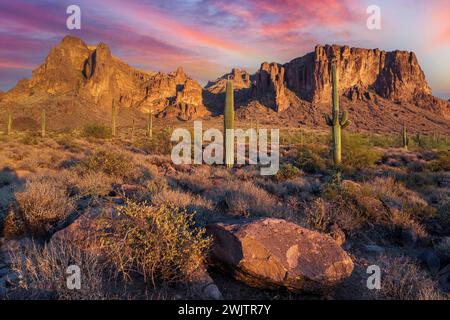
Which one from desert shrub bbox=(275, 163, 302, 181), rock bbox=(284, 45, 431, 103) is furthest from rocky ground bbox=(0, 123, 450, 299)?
rock bbox=(284, 45, 431, 103)

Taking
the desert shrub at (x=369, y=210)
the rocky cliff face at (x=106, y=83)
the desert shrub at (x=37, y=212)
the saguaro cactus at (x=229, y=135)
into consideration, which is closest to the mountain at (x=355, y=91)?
the rocky cliff face at (x=106, y=83)

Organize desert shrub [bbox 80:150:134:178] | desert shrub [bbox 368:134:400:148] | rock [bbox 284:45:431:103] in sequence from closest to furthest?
desert shrub [bbox 80:150:134:178]
desert shrub [bbox 368:134:400:148]
rock [bbox 284:45:431:103]

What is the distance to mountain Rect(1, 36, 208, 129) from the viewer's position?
105188 mm

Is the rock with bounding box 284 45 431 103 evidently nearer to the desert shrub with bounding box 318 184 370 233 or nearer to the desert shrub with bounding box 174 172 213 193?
the desert shrub with bounding box 174 172 213 193

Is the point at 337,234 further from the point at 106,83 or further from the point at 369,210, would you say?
the point at 106,83

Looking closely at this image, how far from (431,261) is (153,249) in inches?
158

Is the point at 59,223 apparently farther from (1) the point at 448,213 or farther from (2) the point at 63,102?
(2) the point at 63,102

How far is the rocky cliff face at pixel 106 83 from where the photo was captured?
106812 mm

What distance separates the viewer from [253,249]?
347cm

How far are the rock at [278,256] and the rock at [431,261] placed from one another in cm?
158

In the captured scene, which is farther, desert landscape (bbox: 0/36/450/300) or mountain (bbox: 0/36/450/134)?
mountain (bbox: 0/36/450/134)

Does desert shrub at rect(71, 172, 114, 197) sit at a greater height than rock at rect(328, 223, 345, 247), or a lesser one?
greater
